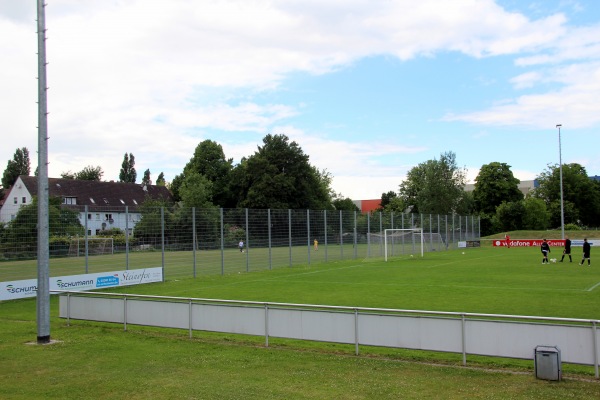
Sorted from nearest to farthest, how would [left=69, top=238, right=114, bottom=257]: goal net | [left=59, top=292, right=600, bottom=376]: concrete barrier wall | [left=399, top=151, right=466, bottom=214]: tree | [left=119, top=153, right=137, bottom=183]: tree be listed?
[left=59, top=292, right=600, bottom=376]: concrete barrier wall
[left=69, top=238, right=114, bottom=257]: goal net
[left=399, top=151, right=466, bottom=214]: tree
[left=119, top=153, right=137, bottom=183]: tree

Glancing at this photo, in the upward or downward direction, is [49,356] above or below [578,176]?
below

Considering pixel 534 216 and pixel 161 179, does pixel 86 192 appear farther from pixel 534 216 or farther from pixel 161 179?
pixel 534 216

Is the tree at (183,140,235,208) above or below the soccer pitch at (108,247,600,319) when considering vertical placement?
above

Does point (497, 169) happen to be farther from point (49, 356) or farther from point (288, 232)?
point (49, 356)

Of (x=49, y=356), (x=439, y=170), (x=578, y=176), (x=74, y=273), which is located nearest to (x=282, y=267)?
(x=74, y=273)

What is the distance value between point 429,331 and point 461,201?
233 feet

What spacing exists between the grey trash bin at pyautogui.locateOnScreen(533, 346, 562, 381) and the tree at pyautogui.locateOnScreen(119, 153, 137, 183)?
5231 inches

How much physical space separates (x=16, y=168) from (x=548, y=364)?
119045 mm

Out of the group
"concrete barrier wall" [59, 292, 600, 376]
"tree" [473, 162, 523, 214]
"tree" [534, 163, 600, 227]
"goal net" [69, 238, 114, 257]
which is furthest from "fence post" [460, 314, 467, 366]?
"tree" [534, 163, 600, 227]

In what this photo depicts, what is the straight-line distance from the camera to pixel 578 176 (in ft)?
320

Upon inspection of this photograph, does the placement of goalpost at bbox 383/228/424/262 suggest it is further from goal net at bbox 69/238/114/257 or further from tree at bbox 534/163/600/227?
tree at bbox 534/163/600/227

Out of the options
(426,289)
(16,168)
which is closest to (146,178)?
(16,168)

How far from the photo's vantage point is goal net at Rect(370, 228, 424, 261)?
4353 cm

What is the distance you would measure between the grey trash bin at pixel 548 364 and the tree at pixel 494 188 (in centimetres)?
9012
